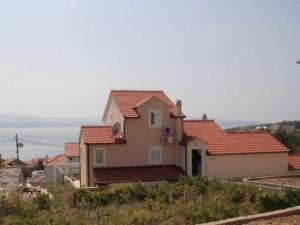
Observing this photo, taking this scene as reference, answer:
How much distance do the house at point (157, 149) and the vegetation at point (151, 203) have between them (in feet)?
22.7

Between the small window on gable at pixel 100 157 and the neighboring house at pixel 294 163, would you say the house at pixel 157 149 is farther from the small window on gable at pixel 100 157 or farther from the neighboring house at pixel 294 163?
the neighboring house at pixel 294 163

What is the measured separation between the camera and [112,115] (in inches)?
1312

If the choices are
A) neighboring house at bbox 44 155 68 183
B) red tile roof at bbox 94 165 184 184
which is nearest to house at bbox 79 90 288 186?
red tile roof at bbox 94 165 184 184

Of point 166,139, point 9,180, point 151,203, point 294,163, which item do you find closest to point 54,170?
point 166,139

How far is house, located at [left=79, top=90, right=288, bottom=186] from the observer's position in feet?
98.5

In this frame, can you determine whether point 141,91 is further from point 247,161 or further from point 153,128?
point 247,161

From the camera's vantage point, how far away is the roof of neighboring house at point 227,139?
3225 cm

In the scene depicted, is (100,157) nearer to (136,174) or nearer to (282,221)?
(136,174)

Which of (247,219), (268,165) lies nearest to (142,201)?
(247,219)

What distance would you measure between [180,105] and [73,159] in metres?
13.7

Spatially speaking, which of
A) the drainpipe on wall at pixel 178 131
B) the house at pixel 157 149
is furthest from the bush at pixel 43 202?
the drainpipe on wall at pixel 178 131

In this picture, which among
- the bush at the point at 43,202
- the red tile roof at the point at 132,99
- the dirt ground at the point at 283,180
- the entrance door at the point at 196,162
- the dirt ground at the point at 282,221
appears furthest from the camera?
the entrance door at the point at 196,162

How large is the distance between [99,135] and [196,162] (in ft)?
22.7

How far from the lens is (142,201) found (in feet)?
66.9
